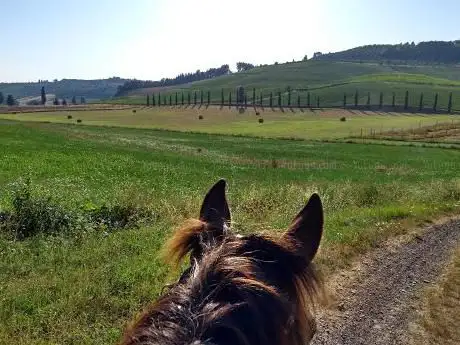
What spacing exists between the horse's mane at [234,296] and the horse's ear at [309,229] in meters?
0.05

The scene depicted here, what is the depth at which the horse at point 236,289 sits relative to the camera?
1.53 m

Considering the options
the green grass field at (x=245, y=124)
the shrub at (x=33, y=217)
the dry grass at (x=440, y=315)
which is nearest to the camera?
the dry grass at (x=440, y=315)

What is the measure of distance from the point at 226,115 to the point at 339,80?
3835 inches

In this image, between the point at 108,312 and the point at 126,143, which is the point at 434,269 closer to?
the point at 108,312

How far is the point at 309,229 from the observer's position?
2.25 metres

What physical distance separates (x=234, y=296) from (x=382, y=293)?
286 inches

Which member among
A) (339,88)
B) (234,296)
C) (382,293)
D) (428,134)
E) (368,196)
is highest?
(339,88)

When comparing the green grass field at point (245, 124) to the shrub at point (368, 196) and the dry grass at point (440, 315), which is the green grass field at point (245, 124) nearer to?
the shrub at point (368, 196)

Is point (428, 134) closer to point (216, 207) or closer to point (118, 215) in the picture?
point (118, 215)

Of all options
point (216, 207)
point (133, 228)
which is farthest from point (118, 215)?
point (216, 207)

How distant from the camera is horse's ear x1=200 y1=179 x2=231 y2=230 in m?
2.47

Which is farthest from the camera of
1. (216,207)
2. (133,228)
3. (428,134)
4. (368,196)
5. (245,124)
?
(245,124)

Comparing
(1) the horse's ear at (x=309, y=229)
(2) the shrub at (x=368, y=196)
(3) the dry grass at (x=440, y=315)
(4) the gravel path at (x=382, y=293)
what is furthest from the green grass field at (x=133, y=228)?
(3) the dry grass at (x=440, y=315)

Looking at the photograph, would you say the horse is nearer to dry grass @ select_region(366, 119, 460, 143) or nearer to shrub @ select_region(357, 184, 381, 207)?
shrub @ select_region(357, 184, 381, 207)
